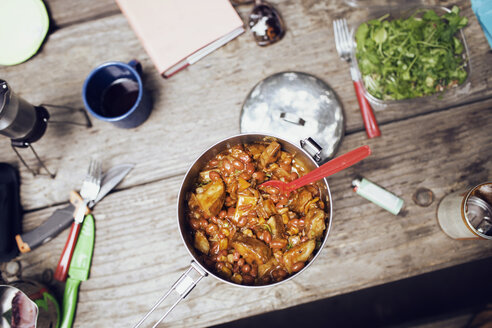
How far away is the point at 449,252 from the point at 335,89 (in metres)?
0.72

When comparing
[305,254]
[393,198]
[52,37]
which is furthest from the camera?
[52,37]

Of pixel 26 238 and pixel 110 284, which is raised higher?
pixel 26 238

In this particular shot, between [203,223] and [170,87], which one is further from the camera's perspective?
[170,87]

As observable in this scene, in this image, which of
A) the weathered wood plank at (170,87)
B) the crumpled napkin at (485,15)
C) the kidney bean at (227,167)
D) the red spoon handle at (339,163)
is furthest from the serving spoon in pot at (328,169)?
the crumpled napkin at (485,15)

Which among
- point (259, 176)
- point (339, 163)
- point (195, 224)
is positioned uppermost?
point (339, 163)

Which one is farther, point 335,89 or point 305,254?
point 335,89

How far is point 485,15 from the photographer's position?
1.22 m

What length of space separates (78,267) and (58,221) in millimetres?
179

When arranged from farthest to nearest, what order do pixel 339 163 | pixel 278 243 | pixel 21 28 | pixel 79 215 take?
1. pixel 21 28
2. pixel 79 215
3. pixel 278 243
4. pixel 339 163

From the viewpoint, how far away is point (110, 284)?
3.78ft

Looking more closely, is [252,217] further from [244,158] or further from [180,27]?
[180,27]

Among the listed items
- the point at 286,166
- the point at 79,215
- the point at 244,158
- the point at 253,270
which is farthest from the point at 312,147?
the point at 79,215

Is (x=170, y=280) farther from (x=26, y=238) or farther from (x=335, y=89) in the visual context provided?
(x=335, y=89)

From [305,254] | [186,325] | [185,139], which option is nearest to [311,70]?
[185,139]
